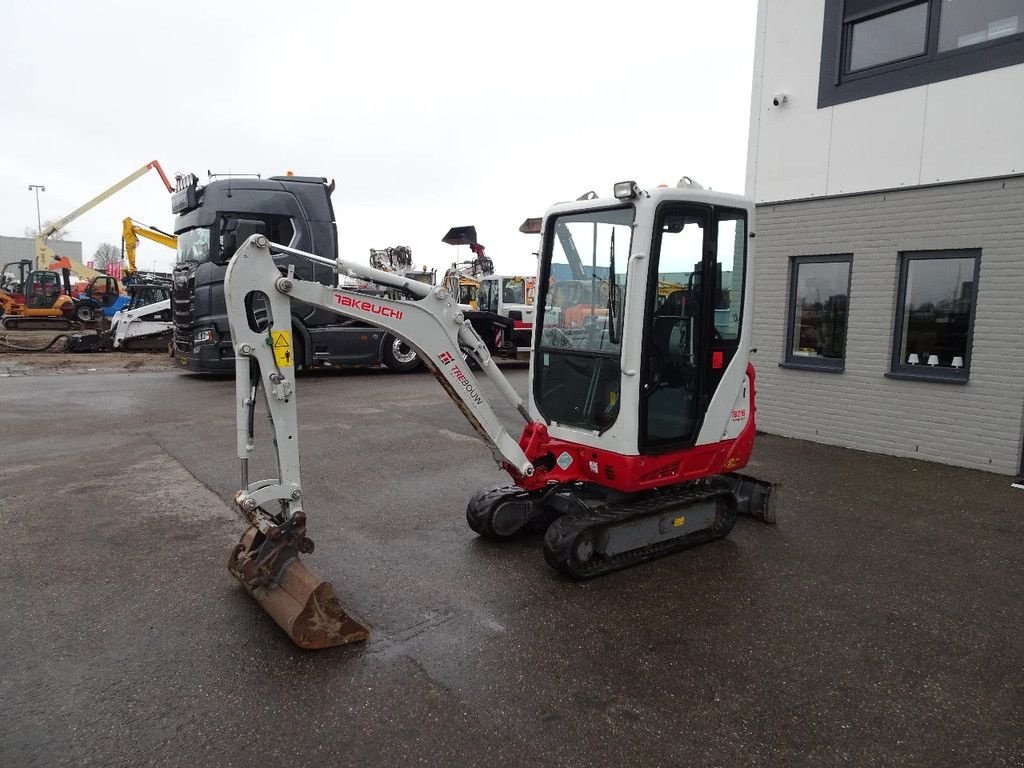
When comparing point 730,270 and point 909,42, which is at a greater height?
point 909,42

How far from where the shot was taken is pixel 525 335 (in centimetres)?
1808

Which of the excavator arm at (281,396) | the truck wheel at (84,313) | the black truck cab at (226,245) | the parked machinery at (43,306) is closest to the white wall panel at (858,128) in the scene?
the excavator arm at (281,396)

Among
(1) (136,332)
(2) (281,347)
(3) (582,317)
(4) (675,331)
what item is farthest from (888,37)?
(1) (136,332)

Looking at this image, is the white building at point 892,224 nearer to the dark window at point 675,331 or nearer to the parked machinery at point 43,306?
the dark window at point 675,331

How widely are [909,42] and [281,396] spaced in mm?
7723

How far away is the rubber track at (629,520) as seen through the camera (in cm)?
434

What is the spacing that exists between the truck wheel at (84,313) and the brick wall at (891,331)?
24.8m

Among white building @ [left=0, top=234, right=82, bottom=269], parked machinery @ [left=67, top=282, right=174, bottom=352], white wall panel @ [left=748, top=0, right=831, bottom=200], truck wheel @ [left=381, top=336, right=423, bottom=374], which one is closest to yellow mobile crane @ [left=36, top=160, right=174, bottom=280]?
parked machinery @ [left=67, top=282, right=174, bottom=352]

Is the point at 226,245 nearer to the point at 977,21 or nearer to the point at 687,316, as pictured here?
the point at 687,316

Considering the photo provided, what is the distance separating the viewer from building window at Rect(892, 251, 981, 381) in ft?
24.1

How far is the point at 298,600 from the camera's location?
367 centimetres

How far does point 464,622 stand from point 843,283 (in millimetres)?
6611

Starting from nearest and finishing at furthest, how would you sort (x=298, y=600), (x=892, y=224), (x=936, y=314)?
(x=298, y=600) < (x=936, y=314) < (x=892, y=224)

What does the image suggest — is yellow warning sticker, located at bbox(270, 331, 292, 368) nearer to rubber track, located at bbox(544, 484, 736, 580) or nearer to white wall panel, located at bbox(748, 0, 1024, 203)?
rubber track, located at bbox(544, 484, 736, 580)
